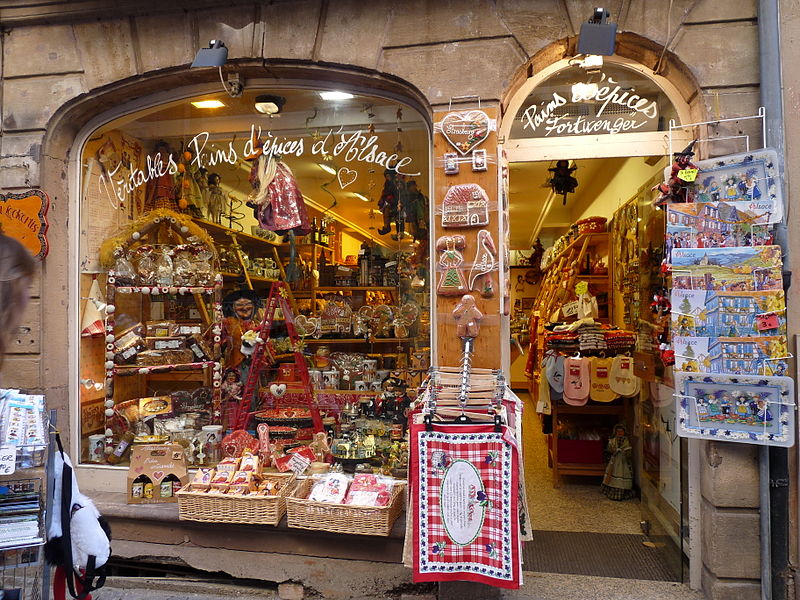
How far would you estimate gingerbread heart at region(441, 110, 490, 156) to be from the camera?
11.8 feet

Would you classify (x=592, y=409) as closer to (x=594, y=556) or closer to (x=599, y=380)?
(x=599, y=380)

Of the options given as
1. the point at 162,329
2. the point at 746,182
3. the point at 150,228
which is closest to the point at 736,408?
the point at 746,182

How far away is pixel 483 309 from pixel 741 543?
1.98 m

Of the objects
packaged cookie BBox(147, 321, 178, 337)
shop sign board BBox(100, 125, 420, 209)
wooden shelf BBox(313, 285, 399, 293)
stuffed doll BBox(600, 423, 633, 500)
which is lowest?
stuffed doll BBox(600, 423, 633, 500)

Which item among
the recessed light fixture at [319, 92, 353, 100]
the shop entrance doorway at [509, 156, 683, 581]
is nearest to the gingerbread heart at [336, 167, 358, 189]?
the recessed light fixture at [319, 92, 353, 100]

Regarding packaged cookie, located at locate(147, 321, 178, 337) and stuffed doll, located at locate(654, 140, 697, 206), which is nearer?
stuffed doll, located at locate(654, 140, 697, 206)

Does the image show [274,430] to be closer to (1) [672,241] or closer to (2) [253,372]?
(2) [253,372]

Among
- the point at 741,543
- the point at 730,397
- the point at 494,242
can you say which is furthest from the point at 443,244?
the point at 741,543

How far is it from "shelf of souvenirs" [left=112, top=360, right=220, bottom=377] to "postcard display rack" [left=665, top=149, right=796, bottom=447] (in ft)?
11.3

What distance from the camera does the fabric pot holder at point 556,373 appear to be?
18.2 ft

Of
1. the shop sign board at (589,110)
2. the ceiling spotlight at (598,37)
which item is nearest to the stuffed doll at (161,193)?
the shop sign board at (589,110)

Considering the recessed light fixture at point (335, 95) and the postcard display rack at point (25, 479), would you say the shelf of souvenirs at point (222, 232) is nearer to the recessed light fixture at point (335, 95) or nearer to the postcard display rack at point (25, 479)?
the recessed light fixture at point (335, 95)

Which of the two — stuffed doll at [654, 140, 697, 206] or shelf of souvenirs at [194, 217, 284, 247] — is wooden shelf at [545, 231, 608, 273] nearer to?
stuffed doll at [654, 140, 697, 206]

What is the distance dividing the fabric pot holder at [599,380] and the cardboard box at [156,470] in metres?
3.67
